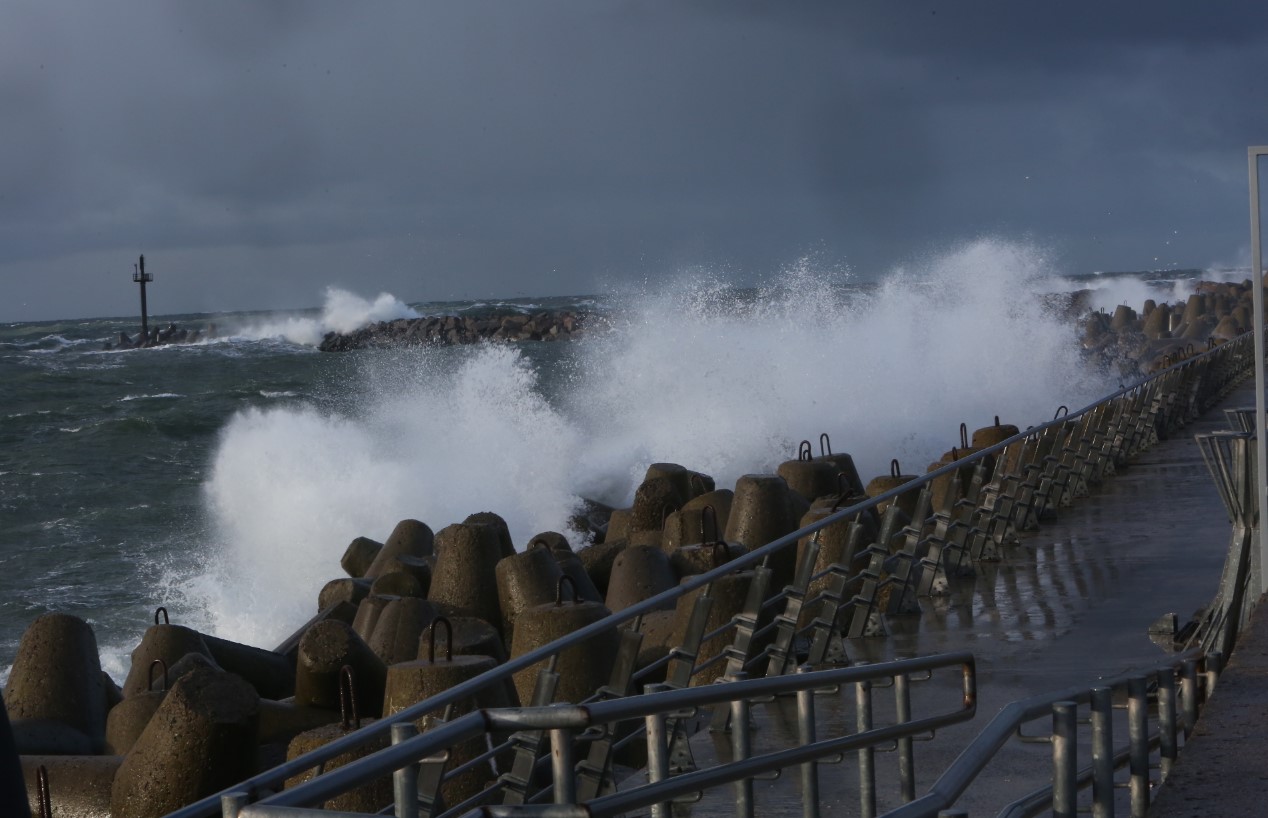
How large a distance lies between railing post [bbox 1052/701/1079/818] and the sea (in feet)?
40.6

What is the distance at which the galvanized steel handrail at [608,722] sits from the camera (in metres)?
2.04

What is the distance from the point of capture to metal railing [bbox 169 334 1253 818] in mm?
3781

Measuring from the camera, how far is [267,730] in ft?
26.4

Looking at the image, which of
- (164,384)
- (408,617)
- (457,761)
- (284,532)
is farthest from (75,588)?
(164,384)

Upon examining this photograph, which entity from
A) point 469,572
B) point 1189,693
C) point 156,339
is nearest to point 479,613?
point 469,572

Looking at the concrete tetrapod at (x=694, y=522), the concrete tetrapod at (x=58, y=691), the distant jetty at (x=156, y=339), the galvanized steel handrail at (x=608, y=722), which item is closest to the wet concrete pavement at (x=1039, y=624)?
the galvanized steel handrail at (x=608, y=722)

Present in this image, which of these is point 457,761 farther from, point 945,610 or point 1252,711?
point 945,610

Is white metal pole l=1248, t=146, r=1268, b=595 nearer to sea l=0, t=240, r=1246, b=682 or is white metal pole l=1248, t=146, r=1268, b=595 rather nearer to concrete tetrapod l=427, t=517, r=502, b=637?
concrete tetrapod l=427, t=517, r=502, b=637

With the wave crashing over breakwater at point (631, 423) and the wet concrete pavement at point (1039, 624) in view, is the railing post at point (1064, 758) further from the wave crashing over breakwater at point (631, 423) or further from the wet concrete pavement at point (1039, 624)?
the wave crashing over breakwater at point (631, 423)

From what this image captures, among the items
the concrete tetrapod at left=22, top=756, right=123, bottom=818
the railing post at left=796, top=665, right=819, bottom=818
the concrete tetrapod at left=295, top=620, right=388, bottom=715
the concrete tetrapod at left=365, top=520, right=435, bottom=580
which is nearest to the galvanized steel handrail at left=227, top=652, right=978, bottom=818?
the railing post at left=796, top=665, right=819, bottom=818

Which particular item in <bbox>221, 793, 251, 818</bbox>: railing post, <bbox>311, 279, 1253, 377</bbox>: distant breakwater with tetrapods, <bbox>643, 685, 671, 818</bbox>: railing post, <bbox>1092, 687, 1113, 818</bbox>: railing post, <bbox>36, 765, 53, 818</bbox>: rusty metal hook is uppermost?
<bbox>311, 279, 1253, 377</bbox>: distant breakwater with tetrapods

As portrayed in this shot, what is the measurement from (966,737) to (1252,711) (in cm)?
120

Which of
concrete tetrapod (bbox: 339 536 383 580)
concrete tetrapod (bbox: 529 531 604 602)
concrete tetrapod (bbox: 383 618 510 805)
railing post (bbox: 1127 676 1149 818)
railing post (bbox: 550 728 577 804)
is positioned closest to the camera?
railing post (bbox: 550 728 577 804)

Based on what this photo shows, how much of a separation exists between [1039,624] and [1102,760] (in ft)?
12.8
